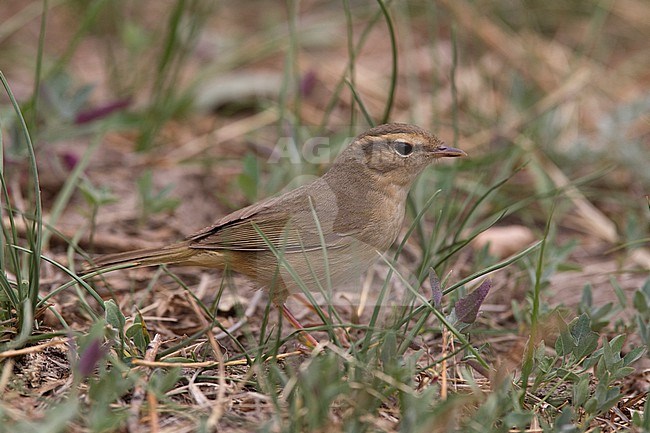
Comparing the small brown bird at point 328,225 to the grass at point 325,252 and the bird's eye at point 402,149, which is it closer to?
the bird's eye at point 402,149

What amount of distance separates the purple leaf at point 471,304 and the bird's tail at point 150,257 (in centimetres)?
138

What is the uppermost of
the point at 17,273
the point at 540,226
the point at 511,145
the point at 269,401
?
the point at 17,273

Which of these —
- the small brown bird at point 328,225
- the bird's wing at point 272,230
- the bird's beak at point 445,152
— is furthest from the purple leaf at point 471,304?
the bird's beak at point 445,152

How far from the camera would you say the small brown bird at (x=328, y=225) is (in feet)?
12.7

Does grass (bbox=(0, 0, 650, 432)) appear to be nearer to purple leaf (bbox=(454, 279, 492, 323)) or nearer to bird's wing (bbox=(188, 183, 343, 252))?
purple leaf (bbox=(454, 279, 492, 323))

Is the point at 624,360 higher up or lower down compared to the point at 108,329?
lower down

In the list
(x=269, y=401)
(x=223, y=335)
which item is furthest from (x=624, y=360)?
(x=223, y=335)

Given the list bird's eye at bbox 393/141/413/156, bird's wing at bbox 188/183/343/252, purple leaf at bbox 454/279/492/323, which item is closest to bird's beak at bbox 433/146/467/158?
bird's eye at bbox 393/141/413/156

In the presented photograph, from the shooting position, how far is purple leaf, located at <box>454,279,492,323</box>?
3.15 meters

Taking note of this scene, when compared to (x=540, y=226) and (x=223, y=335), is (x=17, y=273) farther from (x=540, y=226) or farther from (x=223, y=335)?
(x=540, y=226)

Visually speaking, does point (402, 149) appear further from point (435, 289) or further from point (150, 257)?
point (150, 257)

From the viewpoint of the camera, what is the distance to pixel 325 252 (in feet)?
10.3

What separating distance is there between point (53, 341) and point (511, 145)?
3473mm

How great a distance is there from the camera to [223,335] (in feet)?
12.4
